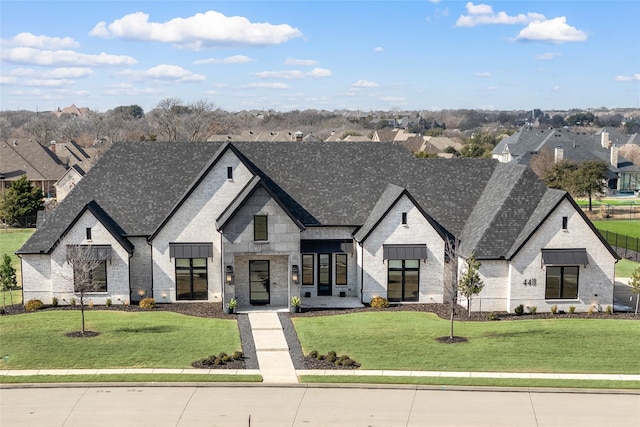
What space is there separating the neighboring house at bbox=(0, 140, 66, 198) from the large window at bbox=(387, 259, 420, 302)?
69244mm

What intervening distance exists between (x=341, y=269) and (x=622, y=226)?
4516cm

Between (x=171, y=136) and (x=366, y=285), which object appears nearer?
(x=366, y=285)

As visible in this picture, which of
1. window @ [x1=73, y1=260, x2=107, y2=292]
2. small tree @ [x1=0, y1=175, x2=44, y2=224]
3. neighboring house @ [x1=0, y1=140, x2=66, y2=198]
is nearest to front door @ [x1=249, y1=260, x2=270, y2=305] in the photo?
window @ [x1=73, y1=260, x2=107, y2=292]

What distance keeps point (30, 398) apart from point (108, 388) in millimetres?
2476

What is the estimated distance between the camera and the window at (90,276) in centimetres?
3291

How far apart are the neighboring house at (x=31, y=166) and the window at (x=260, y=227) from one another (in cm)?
6685

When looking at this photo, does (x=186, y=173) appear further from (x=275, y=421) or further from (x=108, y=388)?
(x=275, y=421)

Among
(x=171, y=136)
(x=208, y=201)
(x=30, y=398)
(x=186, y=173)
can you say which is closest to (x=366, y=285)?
(x=208, y=201)

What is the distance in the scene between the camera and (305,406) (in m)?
23.5

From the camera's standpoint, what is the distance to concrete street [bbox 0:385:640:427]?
2216 centimetres

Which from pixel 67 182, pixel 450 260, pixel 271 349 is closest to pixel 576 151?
pixel 67 182

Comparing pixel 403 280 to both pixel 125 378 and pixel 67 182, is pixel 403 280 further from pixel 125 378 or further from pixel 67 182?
pixel 67 182

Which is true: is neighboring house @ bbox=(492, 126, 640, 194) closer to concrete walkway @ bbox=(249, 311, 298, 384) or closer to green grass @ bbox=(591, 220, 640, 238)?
green grass @ bbox=(591, 220, 640, 238)

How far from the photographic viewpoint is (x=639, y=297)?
38562mm
